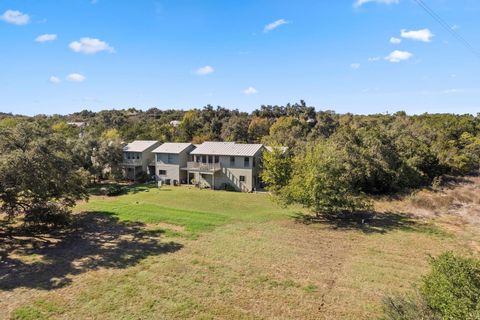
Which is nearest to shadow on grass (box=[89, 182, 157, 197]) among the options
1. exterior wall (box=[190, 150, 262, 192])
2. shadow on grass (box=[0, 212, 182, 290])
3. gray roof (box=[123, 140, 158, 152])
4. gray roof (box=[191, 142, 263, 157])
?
gray roof (box=[123, 140, 158, 152])

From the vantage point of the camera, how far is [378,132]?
38281 millimetres

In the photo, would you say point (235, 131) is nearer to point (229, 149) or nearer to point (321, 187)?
point (229, 149)

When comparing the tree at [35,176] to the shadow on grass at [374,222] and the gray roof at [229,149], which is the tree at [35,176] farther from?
the shadow on grass at [374,222]

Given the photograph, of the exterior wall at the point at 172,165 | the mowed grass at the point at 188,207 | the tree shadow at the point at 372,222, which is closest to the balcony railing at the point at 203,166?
the exterior wall at the point at 172,165

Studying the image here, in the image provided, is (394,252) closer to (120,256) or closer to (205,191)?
(120,256)

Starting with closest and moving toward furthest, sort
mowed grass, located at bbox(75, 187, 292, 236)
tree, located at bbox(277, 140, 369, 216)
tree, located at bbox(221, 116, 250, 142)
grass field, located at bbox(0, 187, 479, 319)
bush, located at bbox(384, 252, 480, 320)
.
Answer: bush, located at bbox(384, 252, 480, 320) → grass field, located at bbox(0, 187, 479, 319) → tree, located at bbox(277, 140, 369, 216) → mowed grass, located at bbox(75, 187, 292, 236) → tree, located at bbox(221, 116, 250, 142)

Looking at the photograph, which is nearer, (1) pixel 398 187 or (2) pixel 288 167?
(2) pixel 288 167

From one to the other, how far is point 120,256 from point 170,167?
72.5 ft

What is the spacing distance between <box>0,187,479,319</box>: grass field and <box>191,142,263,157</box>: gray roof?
10050mm

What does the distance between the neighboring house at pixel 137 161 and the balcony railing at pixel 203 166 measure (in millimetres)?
6824

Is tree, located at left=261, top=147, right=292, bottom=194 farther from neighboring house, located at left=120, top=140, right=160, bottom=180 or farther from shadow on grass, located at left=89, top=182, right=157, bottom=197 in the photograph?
neighboring house, located at left=120, top=140, right=160, bottom=180

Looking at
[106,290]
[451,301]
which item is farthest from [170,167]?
[451,301]

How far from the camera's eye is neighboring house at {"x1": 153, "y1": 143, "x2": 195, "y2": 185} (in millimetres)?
37031

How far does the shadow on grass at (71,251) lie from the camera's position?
44.9ft
